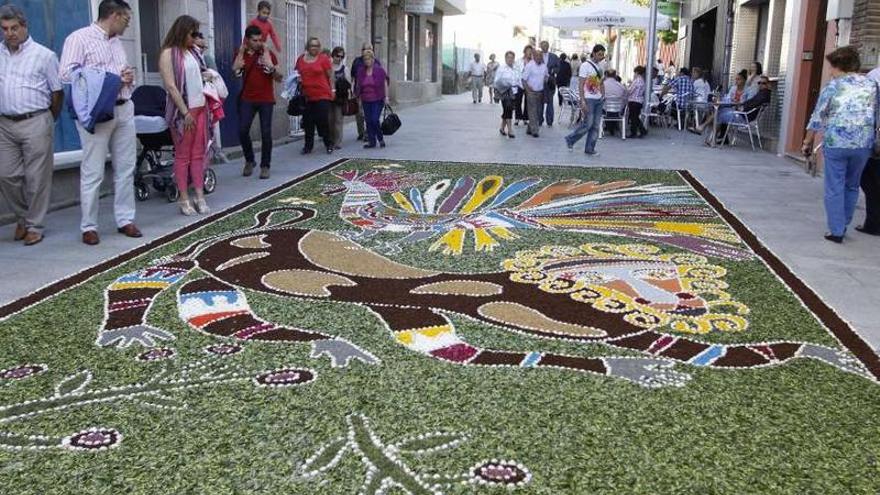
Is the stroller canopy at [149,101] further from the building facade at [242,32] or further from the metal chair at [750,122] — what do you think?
the metal chair at [750,122]

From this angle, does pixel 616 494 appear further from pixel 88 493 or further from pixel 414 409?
pixel 88 493

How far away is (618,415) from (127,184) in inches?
195

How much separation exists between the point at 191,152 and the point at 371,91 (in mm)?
6303

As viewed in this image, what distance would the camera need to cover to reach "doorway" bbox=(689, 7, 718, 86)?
2455 centimetres

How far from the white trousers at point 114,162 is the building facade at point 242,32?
1172 millimetres

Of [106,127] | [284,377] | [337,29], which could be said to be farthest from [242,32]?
[284,377]

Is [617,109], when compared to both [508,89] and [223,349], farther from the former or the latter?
[223,349]

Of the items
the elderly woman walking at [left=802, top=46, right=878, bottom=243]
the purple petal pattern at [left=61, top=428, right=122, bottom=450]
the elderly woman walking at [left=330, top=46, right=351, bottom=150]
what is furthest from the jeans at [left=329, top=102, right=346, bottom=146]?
the purple petal pattern at [left=61, top=428, right=122, bottom=450]

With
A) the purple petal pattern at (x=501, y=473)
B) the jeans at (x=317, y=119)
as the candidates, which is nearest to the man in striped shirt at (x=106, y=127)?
the purple petal pattern at (x=501, y=473)

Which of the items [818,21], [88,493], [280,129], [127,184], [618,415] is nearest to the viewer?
[88,493]

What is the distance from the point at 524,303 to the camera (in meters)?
5.20

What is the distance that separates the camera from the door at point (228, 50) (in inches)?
493

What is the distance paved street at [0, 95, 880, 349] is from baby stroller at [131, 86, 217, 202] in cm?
18

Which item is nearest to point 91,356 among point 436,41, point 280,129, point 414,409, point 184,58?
point 414,409
